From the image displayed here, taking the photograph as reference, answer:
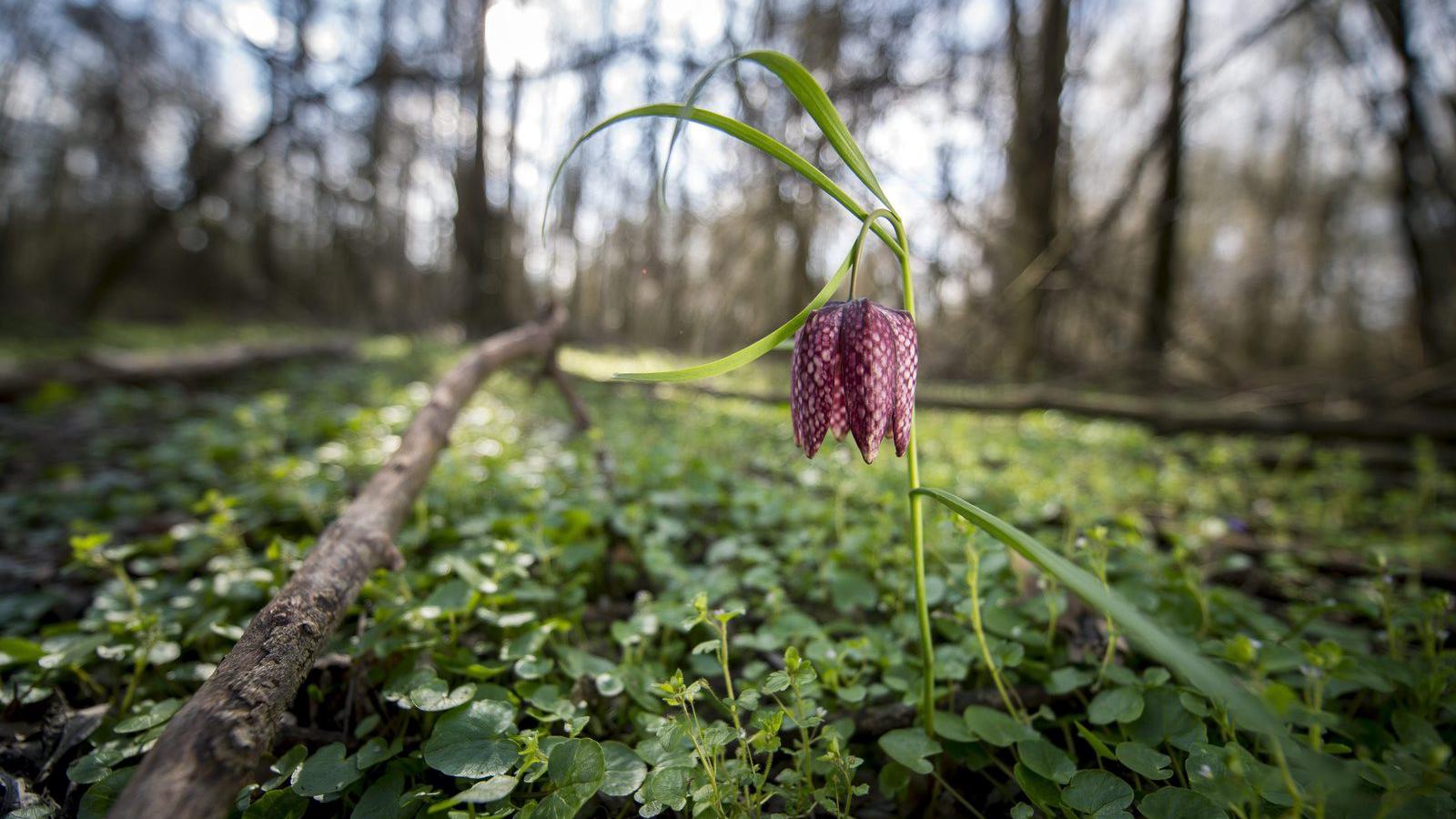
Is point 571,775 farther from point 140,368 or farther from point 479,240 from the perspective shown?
point 479,240

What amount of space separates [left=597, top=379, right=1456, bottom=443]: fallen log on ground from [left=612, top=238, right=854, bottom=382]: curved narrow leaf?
11.2 ft

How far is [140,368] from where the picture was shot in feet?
14.2

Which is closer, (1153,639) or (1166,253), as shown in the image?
(1153,639)

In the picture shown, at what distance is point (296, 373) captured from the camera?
5363mm

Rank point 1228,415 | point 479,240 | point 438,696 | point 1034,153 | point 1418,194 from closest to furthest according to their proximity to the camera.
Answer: point 438,696 → point 1228,415 → point 1418,194 → point 1034,153 → point 479,240

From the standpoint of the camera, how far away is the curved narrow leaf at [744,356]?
2.55 feet

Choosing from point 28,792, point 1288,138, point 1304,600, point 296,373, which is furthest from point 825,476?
point 1288,138

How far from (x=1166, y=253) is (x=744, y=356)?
27.1 feet

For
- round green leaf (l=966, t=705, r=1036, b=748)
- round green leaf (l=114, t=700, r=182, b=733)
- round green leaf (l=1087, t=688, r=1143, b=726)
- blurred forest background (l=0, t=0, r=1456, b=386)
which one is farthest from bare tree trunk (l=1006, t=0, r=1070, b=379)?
round green leaf (l=114, t=700, r=182, b=733)

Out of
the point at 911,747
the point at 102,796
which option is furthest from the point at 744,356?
the point at 102,796

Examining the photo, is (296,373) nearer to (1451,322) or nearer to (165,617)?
(165,617)

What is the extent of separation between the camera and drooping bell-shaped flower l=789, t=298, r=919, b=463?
0.89m

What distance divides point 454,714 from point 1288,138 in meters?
17.2

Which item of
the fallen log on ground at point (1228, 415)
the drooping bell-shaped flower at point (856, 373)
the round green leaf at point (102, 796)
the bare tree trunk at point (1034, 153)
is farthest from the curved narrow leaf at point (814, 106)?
the bare tree trunk at point (1034, 153)
